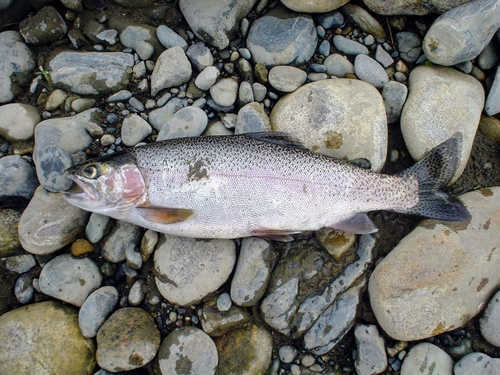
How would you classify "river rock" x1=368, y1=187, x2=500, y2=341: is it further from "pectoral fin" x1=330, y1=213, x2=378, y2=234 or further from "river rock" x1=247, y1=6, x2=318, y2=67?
"river rock" x1=247, y1=6, x2=318, y2=67

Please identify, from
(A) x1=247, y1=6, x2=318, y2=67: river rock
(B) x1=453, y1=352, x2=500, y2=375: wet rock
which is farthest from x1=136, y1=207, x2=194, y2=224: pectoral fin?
(B) x1=453, y1=352, x2=500, y2=375: wet rock

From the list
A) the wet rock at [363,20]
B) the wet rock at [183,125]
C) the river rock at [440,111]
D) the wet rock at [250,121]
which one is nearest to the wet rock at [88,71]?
the wet rock at [183,125]

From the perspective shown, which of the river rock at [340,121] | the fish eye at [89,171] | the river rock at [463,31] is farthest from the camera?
the river rock at [340,121]

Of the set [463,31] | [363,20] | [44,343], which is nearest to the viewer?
[44,343]

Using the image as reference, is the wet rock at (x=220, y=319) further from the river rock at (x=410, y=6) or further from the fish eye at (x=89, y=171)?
the river rock at (x=410, y=6)

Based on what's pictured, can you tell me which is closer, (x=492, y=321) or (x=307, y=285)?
(x=492, y=321)

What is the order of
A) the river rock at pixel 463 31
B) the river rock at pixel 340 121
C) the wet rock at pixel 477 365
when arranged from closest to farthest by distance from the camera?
the wet rock at pixel 477 365, the river rock at pixel 463 31, the river rock at pixel 340 121

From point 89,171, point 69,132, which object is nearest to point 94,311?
point 89,171

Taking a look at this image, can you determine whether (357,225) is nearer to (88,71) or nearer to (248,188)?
(248,188)
